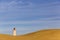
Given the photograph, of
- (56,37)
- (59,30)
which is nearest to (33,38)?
(56,37)

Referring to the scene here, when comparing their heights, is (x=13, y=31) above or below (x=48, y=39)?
above

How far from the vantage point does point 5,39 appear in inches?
484

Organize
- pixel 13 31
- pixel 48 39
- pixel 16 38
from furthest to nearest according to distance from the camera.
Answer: pixel 13 31 < pixel 16 38 < pixel 48 39

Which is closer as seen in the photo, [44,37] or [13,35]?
[44,37]

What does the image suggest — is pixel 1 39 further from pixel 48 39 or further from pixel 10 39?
pixel 48 39

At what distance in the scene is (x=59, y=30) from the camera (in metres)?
14.0

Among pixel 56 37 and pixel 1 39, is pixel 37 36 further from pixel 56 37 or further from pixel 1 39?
pixel 1 39

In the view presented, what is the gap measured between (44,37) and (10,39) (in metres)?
2.19

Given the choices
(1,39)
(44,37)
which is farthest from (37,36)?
(1,39)

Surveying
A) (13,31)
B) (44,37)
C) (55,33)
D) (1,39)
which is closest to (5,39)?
(1,39)

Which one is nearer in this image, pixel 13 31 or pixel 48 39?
pixel 48 39

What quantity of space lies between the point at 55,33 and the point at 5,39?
339 cm

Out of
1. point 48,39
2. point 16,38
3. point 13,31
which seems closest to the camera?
point 48,39

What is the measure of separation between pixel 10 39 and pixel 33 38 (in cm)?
148
